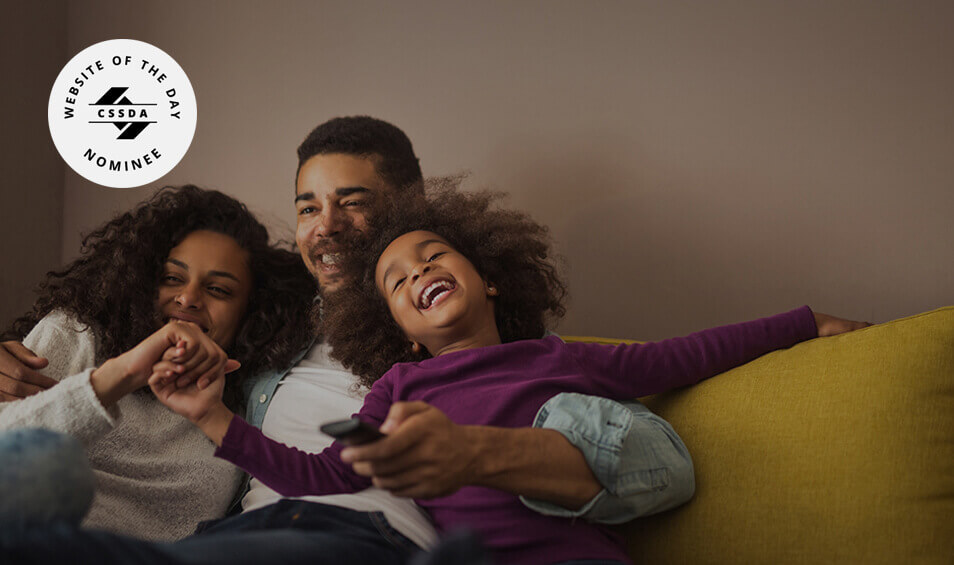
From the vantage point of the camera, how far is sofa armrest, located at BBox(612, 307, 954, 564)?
1.08 m

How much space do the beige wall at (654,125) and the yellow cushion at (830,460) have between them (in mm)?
624

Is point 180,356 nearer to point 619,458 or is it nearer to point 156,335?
point 156,335

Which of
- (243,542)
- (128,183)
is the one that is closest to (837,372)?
(243,542)

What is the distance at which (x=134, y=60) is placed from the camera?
230cm

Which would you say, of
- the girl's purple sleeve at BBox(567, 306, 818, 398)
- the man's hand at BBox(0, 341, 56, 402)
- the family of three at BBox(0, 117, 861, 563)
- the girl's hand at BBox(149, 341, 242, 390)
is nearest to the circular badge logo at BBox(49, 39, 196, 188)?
the family of three at BBox(0, 117, 861, 563)

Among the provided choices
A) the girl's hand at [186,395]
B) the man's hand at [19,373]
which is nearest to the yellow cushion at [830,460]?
the girl's hand at [186,395]

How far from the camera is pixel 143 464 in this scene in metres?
1.41

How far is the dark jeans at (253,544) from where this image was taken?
2.16 feet

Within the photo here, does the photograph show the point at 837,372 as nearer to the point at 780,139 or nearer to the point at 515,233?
the point at 515,233

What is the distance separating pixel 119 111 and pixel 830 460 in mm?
2157

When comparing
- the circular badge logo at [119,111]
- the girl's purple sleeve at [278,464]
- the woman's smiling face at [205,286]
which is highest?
the circular badge logo at [119,111]

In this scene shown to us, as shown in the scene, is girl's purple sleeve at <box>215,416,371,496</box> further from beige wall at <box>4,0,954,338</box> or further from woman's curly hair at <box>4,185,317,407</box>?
beige wall at <box>4,0,954,338</box>

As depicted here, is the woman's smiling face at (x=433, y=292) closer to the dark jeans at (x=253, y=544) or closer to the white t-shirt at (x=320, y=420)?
the white t-shirt at (x=320, y=420)

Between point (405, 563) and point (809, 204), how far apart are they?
4.38 ft
